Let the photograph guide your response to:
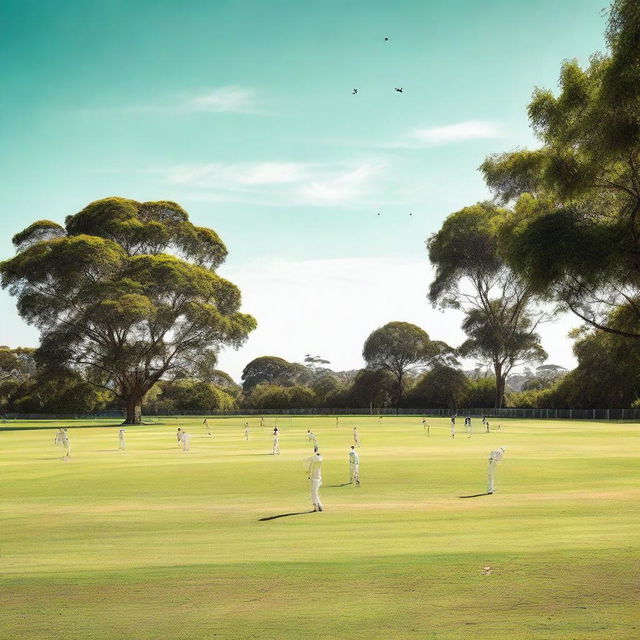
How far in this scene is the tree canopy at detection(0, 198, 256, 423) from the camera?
7881 cm

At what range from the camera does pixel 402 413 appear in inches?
4833

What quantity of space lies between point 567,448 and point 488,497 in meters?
22.3

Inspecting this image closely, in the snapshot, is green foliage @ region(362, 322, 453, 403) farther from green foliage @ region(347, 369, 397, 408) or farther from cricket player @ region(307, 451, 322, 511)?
cricket player @ region(307, 451, 322, 511)

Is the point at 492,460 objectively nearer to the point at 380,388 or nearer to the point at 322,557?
the point at 322,557

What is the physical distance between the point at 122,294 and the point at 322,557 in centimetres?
6866

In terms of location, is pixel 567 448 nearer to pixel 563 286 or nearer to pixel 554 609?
pixel 563 286

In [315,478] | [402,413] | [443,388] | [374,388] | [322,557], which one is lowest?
[402,413]

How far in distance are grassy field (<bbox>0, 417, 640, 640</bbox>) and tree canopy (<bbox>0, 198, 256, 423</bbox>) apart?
5313 cm

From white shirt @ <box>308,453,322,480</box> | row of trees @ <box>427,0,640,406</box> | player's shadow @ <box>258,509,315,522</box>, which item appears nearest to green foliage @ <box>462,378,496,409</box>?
row of trees @ <box>427,0,640,406</box>

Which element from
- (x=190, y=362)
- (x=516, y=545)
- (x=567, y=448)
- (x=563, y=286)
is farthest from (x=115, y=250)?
(x=516, y=545)

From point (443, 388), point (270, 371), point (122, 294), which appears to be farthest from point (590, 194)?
point (270, 371)

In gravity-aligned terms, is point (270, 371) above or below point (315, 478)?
above

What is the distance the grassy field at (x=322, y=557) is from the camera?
351 inches

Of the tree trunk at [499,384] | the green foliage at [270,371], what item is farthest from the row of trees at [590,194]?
the green foliage at [270,371]
